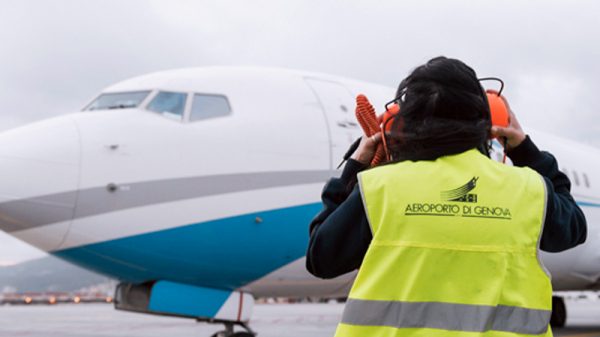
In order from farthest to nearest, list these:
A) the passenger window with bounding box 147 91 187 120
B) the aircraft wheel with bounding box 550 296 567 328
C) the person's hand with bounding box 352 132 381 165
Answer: the aircraft wheel with bounding box 550 296 567 328 → the passenger window with bounding box 147 91 187 120 → the person's hand with bounding box 352 132 381 165

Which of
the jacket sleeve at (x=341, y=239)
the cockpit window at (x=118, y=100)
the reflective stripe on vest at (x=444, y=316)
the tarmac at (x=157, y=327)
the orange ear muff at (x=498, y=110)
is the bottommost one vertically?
the tarmac at (x=157, y=327)

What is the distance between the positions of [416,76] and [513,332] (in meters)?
0.64

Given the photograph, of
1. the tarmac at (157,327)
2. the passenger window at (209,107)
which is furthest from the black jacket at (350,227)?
the tarmac at (157,327)

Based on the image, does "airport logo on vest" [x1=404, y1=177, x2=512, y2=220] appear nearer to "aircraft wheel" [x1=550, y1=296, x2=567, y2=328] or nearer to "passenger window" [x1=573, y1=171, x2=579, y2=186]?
"passenger window" [x1=573, y1=171, x2=579, y2=186]

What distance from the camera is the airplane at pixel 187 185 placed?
5.63m

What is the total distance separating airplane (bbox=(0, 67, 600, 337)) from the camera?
18.5 ft

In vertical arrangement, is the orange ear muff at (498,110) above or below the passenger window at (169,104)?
above

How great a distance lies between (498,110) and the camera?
180cm

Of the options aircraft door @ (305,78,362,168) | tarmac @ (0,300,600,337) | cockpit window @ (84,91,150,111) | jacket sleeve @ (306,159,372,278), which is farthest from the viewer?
tarmac @ (0,300,600,337)

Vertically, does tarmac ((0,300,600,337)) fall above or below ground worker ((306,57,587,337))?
below

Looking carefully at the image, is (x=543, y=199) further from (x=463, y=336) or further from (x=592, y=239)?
(x=592, y=239)

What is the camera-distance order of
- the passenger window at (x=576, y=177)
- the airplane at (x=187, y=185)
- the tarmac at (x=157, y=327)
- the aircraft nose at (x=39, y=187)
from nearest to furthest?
the aircraft nose at (x=39, y=187) < the airplane at (x=187, y=185) < the passenger window at (x=576, y=177) < the tarmac at (x=157, y=327)

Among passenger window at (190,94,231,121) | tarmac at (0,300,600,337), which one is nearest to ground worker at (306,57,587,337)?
passenger window at (190,94,231,121)

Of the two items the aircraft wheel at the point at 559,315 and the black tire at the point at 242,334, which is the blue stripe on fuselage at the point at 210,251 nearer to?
the black tire at the point at 242,334
